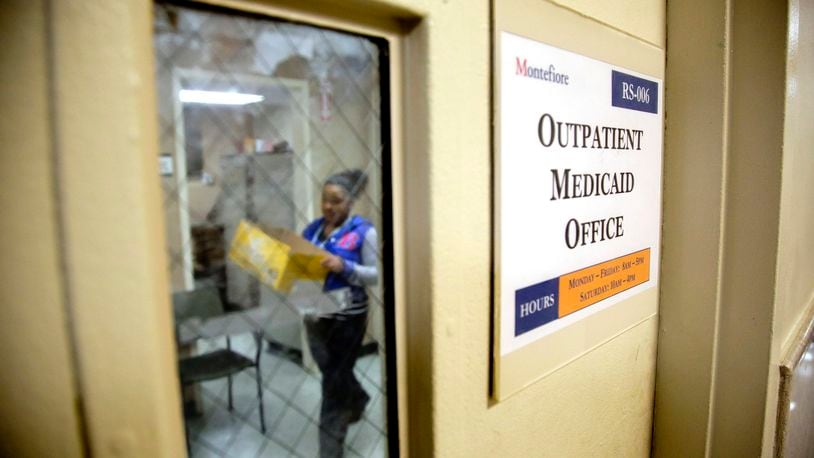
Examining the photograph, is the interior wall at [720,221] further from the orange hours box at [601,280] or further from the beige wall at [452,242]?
the beige wall at [452,242]

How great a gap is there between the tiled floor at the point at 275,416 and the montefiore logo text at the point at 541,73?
2.16 feet

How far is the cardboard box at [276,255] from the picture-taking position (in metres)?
0.70

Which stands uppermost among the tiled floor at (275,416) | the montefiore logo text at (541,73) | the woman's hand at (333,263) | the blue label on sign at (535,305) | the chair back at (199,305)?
the montefiore logo text at (541,73)

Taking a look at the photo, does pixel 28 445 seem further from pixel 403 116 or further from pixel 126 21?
pixel 403 116

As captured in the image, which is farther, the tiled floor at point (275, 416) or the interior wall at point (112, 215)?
the tiled floor at point (275, 416)

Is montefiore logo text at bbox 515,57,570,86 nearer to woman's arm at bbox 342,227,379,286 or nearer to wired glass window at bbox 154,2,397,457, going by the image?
wired glass window at bbox 154,2,397,457

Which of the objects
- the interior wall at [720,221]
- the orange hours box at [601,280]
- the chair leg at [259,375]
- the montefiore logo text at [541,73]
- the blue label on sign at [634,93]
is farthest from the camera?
the interior wall at [720,221]

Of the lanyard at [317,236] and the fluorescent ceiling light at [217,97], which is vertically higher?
the fluorescent ceiling light at [217,97]

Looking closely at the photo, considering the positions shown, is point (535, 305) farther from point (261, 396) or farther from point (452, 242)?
point (261, 396)

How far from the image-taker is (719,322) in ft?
4.85

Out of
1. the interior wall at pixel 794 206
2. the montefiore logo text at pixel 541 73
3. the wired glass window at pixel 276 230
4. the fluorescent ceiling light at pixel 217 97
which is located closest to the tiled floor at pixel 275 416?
the wired glass window at pixel 276 230

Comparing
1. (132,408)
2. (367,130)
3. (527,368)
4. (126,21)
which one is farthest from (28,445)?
(527,368)

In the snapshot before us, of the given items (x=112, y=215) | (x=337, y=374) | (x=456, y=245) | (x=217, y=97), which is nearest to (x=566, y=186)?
(x=456, y=245)

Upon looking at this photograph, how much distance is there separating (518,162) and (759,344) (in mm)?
1172
